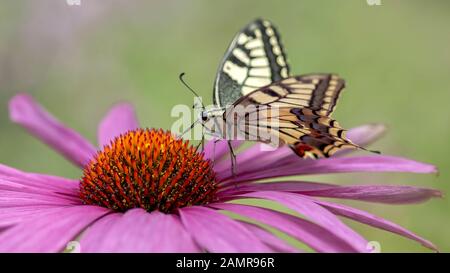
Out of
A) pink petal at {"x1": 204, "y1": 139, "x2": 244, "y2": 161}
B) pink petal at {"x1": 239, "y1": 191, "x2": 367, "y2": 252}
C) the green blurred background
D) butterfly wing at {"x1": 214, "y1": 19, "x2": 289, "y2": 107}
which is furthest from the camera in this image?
the green blurred background

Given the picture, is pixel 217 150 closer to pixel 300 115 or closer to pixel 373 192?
pixel 300 115

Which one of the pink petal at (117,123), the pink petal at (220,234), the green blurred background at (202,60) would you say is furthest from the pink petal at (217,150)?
the green blurred background at (202,60)

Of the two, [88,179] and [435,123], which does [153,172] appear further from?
[435,123]

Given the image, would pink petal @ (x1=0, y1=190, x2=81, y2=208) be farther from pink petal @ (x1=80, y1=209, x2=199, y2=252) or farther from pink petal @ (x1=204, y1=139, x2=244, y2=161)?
pink petal @ (x1=204, y1=139, x2=244, y2=161)

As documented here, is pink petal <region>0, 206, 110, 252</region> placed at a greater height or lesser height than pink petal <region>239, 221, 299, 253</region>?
greater

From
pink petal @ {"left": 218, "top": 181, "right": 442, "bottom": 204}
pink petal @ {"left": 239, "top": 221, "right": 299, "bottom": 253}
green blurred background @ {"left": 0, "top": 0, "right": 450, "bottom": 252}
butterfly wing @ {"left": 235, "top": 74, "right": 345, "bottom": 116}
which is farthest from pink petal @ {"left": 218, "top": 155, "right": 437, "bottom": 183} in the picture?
green blurred background @ {"left": 0, "top": 0, "right": 450, "bottom": 252}
